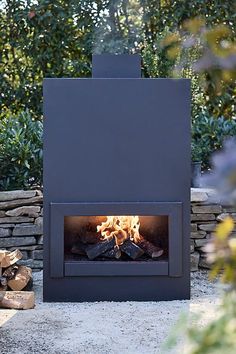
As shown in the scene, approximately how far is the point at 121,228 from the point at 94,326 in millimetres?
737

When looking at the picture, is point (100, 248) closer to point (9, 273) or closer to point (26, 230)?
point (9, 273)

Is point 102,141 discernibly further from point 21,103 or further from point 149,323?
point 21,103

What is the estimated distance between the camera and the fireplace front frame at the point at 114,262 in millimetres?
3473

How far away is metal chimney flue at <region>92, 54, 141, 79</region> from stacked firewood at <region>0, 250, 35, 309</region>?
3.86ft

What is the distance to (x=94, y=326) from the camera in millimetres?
3080

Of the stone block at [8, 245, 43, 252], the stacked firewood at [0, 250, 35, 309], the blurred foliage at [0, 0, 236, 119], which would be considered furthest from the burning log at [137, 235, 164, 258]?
the blurred foliage at [0, 0, 236, 119]

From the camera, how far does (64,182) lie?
11.6 feet

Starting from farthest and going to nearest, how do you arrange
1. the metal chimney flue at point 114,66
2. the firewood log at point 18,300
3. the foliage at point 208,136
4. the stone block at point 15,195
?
the foliage at point 208,136, the stone block at point 15,195, the metal chimney flue at point 114,66, the firewood log at point 18,300

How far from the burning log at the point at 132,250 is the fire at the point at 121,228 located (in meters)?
0.04

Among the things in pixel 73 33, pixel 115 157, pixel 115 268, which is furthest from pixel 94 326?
pixel 73 33

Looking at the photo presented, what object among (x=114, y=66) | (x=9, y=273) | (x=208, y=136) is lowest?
(x=9, y=273)

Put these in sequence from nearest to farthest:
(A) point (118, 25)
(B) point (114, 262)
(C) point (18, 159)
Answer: (B) point (114, 262), (C) point (18, 159), (A) point (118, 25)

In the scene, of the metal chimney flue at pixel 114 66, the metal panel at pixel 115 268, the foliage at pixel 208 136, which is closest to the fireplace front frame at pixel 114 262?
the metal panel at pixel 115 268

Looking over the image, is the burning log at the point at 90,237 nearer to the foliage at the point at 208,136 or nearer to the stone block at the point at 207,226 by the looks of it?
the stone block at the point at 207,226
